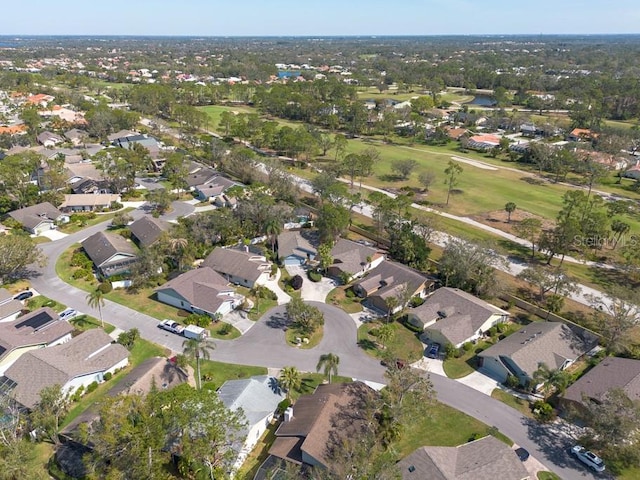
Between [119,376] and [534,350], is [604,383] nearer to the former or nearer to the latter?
[534,350]

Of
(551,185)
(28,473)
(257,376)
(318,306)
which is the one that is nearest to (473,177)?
(551,185)

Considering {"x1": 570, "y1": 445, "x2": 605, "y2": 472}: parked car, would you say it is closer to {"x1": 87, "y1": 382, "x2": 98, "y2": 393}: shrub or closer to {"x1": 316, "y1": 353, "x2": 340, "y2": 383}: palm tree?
{"x1": 316, "y1": 353, "x2": 340, "y2": 383}: palm tree

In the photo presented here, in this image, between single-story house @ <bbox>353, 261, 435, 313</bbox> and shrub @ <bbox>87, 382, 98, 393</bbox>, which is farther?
single-story house @ <bbox>353, 261, 435, 313</bbox>

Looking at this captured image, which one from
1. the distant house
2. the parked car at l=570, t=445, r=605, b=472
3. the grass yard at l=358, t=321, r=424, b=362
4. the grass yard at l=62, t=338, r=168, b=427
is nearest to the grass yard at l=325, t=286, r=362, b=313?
the grass yard at l=358, t=321, r=424, b=362

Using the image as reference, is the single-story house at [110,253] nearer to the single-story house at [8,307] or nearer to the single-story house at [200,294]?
the single-story house at [200,294]

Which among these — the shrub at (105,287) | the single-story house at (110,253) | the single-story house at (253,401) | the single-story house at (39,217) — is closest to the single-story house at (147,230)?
the single-story house at (110,253)

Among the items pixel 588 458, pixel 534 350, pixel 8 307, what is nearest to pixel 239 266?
pixel 8 307
